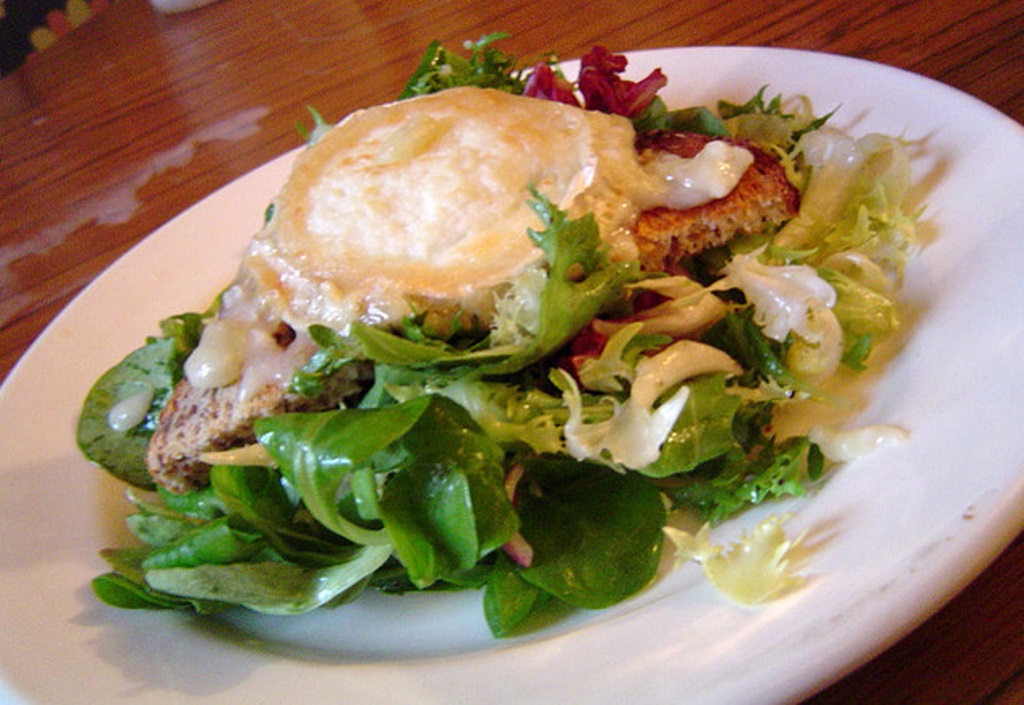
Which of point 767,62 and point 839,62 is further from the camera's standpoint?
point 767,62

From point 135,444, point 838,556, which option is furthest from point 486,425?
point 135,444

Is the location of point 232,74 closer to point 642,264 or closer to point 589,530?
point 642,264

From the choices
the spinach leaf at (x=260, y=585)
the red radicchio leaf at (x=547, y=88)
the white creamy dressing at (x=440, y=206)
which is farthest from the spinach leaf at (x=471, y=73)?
the spinach leaf at (x=260, y=585)

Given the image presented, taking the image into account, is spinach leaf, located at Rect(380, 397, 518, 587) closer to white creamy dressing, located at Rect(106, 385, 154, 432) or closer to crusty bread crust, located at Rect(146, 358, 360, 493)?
crusty bread crust, located at Rect(146, 358, 360, 493)

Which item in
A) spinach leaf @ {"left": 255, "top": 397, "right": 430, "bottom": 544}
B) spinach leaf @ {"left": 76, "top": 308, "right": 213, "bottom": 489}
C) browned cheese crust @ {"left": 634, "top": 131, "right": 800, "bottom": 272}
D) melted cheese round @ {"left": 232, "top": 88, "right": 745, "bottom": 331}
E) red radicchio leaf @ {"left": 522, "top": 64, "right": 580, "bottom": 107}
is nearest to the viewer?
spinach leaf @ {"left": 255, "top": 397, "right": 430, "bottom": 544}

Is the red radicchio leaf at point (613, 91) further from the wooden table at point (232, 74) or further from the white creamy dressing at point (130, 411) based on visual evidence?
the white creamy dressing at point (130, 411)

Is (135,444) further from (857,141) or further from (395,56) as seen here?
(395,56)

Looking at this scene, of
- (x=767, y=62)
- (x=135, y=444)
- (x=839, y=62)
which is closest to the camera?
(x=135, y=444)

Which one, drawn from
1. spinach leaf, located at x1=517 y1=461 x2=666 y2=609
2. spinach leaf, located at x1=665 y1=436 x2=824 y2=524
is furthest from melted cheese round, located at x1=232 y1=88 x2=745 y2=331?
spinach leaf, located at x1=665 y1=436 x2=824 y2=524
